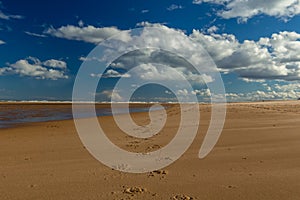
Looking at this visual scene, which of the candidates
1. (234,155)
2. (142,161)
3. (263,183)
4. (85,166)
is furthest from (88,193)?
→ (234,155)

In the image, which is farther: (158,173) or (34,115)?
(34,115)

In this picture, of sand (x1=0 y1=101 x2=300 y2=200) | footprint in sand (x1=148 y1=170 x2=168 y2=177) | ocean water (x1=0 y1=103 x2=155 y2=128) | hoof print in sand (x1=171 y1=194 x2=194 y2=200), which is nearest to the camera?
hoof print in sand (x1=171 y1=194 x2=194 y2=200)

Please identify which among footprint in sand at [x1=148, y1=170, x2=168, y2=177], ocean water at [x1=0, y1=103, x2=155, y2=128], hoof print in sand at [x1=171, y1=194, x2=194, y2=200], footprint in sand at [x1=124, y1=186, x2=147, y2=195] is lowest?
hoof print in sand at [x1=171, y1=194, x2=194, y2=200]

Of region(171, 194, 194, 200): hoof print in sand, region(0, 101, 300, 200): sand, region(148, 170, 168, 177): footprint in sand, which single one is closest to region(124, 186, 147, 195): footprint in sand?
region(0, 101, 300, 200): sand

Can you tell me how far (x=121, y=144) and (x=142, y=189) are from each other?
5062 mm

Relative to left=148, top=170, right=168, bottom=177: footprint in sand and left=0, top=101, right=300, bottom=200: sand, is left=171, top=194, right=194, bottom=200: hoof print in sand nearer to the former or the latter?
left=0, top=101, right=300, bottom=200: sand

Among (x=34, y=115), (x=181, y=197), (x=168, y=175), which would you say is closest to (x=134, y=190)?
(x=181, y=197)

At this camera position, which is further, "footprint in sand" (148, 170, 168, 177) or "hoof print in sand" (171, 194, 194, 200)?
"footprint in sand" (148, 170, 168, 177)

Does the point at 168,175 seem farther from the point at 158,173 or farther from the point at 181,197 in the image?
the point at 181,197

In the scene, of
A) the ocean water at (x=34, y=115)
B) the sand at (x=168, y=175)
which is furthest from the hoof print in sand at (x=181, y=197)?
the ocean water at (x=34, y=115)

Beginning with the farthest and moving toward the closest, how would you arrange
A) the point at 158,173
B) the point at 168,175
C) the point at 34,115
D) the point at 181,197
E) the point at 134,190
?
1. the point at 34,115
2. the point at 158,173
3. the point at 168,175
4. the point at 134,190
5. the point at 181,197

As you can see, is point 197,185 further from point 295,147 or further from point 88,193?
point 295,147

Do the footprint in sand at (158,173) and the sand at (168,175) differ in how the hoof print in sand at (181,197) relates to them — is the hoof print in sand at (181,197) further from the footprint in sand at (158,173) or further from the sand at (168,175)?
the footprint in sand at (158,173)

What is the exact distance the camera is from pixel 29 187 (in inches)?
221
